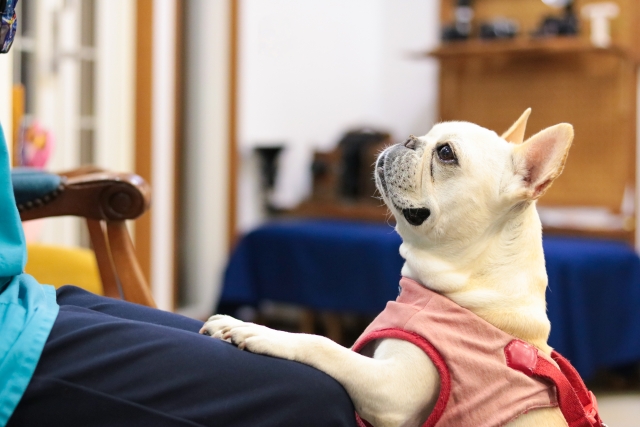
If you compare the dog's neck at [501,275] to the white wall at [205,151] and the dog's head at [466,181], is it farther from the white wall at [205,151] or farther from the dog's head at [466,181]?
the white wall at [205,151]

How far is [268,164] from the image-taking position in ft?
14.1

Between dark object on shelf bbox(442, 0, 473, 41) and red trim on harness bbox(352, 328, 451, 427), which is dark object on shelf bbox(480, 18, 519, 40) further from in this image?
red trim on harness bbox(352, 328, 451, 427)

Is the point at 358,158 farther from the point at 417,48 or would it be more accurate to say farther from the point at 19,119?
the point at 19,119

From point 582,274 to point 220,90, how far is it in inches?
84.0

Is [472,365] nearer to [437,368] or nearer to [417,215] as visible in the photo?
[437,368]

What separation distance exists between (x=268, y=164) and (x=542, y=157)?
324cm

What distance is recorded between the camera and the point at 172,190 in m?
3.72

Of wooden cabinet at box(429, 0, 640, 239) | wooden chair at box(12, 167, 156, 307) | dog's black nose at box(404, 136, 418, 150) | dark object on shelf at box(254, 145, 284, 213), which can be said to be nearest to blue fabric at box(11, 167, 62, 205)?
wooden chair at box(12, 167, 156, 307)

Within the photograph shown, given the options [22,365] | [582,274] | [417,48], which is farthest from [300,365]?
[417,48]

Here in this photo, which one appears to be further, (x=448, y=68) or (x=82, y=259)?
(x=448, y=68)

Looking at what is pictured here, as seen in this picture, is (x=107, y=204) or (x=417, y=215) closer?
(x=417, y=215)

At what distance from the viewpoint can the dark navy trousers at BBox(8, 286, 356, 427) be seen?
2.86ft

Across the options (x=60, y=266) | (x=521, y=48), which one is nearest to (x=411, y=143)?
(x=60, y=266)

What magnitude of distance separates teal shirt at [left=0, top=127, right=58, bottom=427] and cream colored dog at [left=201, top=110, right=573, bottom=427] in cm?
23
